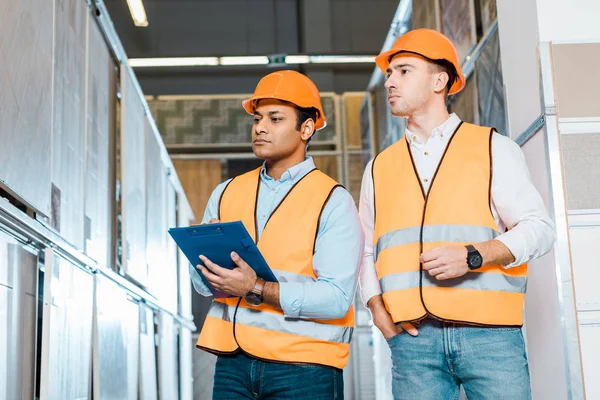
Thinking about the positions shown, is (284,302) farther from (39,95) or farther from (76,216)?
(76,216)

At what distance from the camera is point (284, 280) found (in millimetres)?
2457

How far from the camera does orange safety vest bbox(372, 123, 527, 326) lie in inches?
91.9

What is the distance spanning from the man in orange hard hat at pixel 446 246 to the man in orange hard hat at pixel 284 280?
0.47 feet

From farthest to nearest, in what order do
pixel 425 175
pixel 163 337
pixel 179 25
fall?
pixel 179 25 < pixel 163 337 < pixel 425 175

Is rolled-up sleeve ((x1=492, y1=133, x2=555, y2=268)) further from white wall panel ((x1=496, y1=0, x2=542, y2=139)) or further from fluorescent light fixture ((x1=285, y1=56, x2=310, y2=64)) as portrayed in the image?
fluorescent light fixture ((x1=285, y1=56, x2=310, y2=64))

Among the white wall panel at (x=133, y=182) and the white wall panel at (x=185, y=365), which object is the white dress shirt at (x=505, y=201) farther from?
the white wall panel at (x=185, y=365)

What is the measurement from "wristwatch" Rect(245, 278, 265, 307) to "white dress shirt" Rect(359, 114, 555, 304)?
15.3 inches

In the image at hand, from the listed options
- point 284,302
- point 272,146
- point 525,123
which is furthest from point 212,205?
point 525,123

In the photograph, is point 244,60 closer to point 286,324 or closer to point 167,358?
point 167,358

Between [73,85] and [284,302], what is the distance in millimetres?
1965

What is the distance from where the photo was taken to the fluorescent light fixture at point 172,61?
11.1 meters

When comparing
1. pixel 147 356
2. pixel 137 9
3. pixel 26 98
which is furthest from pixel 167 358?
pixel 26 98

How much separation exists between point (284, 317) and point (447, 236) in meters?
0.52

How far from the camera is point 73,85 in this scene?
3844mm
